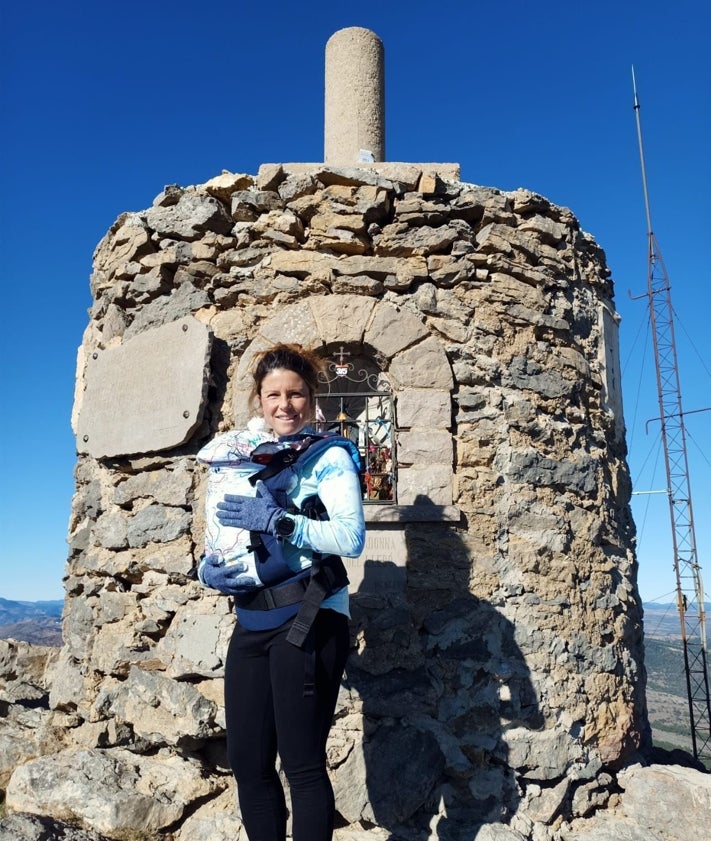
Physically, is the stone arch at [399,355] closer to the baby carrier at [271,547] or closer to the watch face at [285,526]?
the baby carrier at [271,547]

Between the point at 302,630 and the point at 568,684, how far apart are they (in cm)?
253

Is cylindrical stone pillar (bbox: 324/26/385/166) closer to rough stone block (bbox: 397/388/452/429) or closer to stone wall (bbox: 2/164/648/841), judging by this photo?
stone wall (bbox: 2/164/648/841)

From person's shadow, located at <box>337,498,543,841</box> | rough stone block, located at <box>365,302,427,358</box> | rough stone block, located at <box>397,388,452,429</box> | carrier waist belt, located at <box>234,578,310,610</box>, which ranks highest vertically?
rough stone block, located at <box>365,302,427,358</box>

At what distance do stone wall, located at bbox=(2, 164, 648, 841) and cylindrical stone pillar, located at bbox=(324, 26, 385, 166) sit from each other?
4.67 feet

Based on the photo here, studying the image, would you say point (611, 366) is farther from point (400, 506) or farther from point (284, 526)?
point (284, 526)

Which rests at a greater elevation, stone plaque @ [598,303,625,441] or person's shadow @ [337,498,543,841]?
stone plaque @ [598,303,625,441]

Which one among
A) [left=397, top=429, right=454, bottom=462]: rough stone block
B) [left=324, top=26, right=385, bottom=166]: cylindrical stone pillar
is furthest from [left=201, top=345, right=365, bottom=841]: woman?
[left=324, top=26, right=385, bottom=166]: cylindrical stone pillar

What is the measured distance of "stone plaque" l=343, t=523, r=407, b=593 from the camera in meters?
4.39

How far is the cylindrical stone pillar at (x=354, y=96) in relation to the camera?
6.43 metres

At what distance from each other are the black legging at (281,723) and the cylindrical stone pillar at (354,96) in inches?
185

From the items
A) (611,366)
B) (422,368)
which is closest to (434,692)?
(422,368)

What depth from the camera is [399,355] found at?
4.70 metres

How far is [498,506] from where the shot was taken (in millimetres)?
4613

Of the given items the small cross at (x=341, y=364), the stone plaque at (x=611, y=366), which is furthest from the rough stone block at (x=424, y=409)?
the stone plaque at (x=611, y=366)
